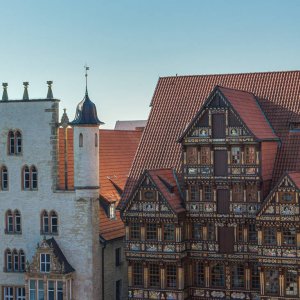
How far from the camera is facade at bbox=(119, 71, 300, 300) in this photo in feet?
194

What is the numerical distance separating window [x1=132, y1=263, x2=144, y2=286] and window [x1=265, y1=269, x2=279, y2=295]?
995cm

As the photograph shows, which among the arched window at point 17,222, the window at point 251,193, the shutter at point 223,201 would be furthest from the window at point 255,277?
the arched window at point 17,222

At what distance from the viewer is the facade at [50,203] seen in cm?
6512

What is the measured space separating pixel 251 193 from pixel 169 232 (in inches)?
265

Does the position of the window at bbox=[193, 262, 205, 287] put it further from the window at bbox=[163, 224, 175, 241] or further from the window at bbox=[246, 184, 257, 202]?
the window at bbox=[246, 184, 257, 202]

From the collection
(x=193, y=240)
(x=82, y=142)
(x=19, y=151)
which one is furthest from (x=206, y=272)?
(x=19, y=151)

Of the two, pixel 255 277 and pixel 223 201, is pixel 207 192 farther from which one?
pixel 255 277

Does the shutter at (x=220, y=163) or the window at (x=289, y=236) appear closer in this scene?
the window at (x=289, y=236)

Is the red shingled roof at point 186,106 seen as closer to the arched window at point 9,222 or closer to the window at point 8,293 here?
the arched window at point 9,222

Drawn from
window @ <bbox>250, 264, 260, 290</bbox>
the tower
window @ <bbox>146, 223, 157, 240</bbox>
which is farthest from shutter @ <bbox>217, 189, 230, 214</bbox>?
the tower

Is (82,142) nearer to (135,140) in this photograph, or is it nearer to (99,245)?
(99,245)

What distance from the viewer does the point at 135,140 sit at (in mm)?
81438

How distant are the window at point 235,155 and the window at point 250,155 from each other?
1.70 ft

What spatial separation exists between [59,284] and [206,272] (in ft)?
37.3
